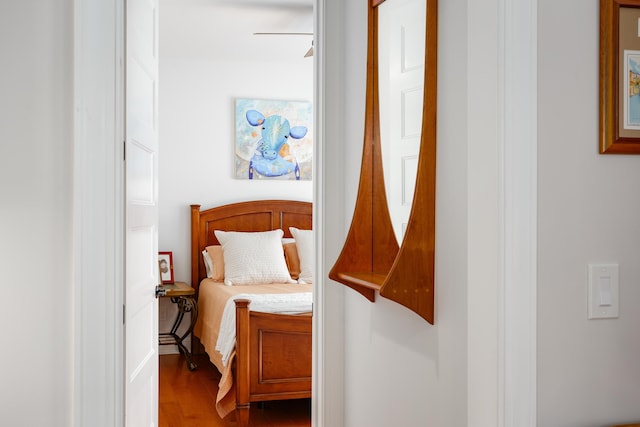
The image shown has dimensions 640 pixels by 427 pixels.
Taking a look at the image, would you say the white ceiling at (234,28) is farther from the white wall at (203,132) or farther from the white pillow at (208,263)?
the white pillow at (208,263)

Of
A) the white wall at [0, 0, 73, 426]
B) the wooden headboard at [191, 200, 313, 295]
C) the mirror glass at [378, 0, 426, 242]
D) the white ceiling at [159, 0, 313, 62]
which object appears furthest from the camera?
the wooden headboard at [191, 200, 313, 295]

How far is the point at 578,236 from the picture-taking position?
142cm

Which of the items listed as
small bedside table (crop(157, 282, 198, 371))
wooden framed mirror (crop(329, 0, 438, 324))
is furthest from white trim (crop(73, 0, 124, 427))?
small bedside table (crop(157, 282, 198, 371))

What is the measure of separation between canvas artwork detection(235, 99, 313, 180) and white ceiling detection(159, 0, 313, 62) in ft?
1.49

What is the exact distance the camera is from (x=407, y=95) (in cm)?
204

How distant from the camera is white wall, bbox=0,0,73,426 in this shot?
1787 mm

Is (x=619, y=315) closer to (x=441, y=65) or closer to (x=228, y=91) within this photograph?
(x=441, y=65)

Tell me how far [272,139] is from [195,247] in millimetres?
1215

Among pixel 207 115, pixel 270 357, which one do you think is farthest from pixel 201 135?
pixel 270 357

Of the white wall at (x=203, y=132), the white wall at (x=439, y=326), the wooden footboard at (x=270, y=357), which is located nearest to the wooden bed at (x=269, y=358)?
the wooden footboard at (x=270, y=357)

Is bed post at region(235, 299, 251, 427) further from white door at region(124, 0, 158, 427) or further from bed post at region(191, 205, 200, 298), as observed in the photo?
bed post at region(191, 205, 200, 298)

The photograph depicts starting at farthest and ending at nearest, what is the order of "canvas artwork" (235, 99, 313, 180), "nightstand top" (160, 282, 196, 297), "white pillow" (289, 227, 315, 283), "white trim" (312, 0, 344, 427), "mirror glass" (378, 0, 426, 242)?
"canvas artwork" (235, 99, 313, 180) < "white pillow" (289, 227, 315, 283) < "nightstand top" (160, 282, 196, 297) < "white trim" (312, 0, 344, 427) < "mirror glass" (378, 0, 426, 242)

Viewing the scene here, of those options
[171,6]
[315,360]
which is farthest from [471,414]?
[171,6]

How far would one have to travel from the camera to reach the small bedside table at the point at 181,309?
208 inches
